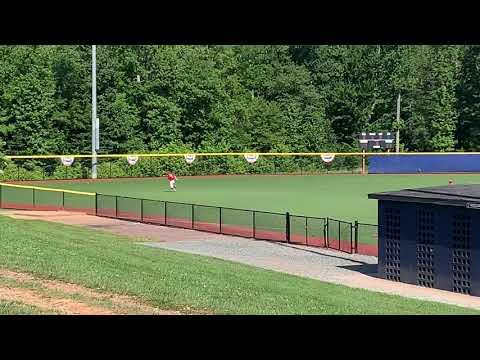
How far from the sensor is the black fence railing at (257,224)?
29.4m

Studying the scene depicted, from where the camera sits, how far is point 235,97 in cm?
8250

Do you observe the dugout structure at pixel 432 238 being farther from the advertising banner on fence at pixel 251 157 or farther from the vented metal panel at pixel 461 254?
the advertising banner on fence at pixel 251 157

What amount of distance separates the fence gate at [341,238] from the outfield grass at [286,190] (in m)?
5.08

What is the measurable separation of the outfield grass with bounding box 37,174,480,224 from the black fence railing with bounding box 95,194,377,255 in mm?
3620

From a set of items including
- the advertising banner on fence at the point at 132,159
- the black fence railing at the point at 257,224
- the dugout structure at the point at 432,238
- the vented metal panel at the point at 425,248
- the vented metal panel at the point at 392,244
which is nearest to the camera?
the dugout structure at the point at 432,238

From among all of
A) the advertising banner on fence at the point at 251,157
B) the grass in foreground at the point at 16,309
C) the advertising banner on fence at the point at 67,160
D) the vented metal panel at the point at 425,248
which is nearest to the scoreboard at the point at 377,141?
the advertising banner on fence at the point at 251,157

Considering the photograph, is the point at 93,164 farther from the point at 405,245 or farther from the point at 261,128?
the point at 405,245

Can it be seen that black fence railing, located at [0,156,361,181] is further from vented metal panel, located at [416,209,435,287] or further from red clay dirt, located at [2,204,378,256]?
vented metal panel, located at [416,209,435,287]

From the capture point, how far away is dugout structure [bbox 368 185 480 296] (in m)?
19.8

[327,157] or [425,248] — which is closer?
[425,248]

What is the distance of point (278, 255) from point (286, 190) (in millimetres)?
26680

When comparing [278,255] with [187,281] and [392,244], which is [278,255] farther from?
[187,281]

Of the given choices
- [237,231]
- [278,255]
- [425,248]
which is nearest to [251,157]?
[237,231]
